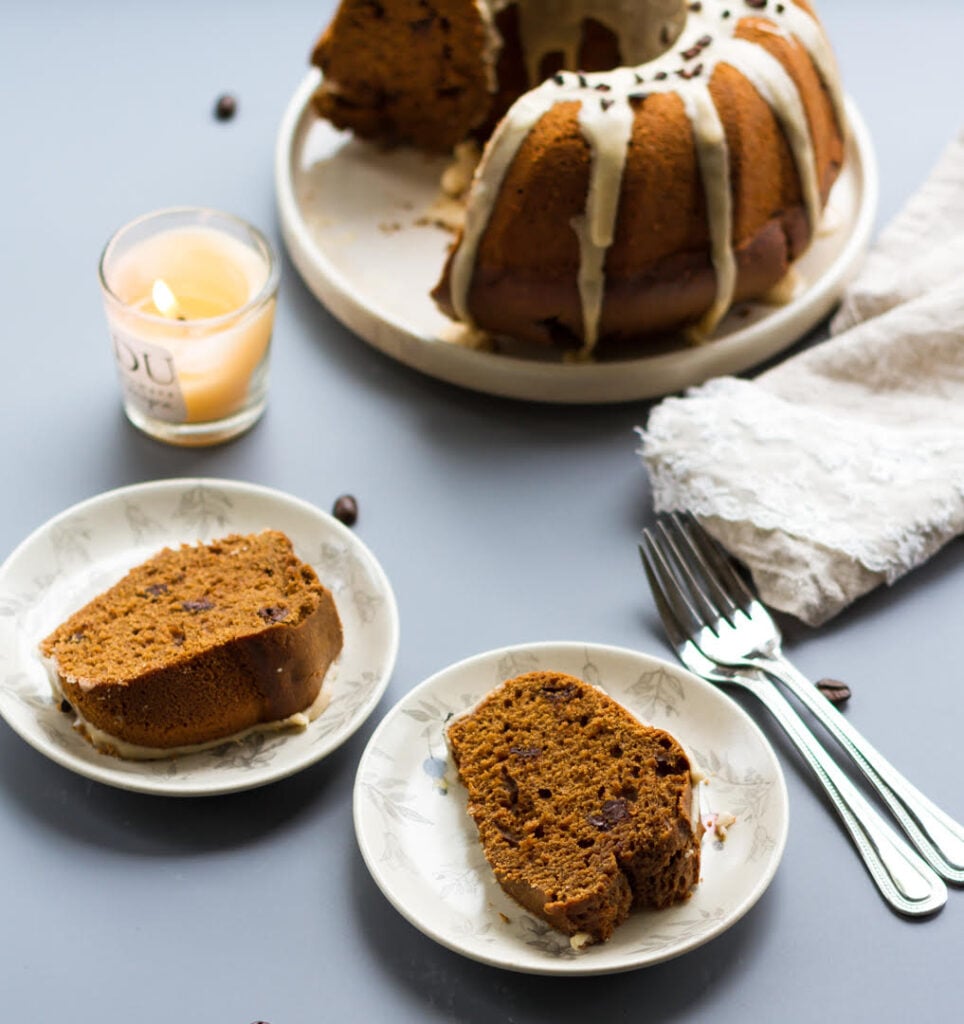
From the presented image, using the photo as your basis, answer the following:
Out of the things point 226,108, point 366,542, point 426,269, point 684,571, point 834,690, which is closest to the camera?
point 834,690

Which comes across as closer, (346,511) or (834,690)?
(834,690)

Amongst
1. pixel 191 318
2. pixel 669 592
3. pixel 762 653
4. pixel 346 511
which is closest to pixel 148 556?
pixel 346 511

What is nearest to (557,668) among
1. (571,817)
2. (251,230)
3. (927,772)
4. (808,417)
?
(571,817)

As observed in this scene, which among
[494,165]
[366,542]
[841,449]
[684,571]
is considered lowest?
[366,542]

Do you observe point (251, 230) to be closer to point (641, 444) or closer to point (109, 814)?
point (641, 444)

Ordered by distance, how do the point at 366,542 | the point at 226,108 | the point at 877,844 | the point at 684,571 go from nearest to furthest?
the point at 877,844 < the point at 684,571 < the point at 366,542 < the point at 226,108

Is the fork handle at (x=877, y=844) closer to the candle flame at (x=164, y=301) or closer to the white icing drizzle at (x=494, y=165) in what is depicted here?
the white icing drizzle at (x=494, y=165)

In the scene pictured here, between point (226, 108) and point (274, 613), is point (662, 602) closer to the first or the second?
point (274, 613)
